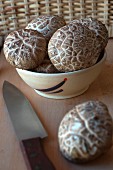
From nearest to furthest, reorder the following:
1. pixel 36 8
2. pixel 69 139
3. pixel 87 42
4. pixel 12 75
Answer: pixel 69 139, pixel 87 42, pixel 12 75, pixel 36 8

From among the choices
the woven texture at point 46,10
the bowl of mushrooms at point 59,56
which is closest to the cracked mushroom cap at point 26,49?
the bowl of mushrooms at point 59,56

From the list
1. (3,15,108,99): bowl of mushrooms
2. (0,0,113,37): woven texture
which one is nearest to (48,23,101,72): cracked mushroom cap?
(3,15,108,99): bowl of mushrooms

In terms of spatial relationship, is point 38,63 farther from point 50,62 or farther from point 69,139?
point 69,139

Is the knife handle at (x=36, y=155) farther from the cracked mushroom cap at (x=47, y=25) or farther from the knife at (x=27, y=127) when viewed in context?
the cracked mushroom cap at (x=47, y=25)

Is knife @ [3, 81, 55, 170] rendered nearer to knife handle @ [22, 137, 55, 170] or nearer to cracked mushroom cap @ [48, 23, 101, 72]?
knife handle @ [22, 137, 55, 170]

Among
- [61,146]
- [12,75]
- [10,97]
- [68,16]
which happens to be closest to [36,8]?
[68,16]
